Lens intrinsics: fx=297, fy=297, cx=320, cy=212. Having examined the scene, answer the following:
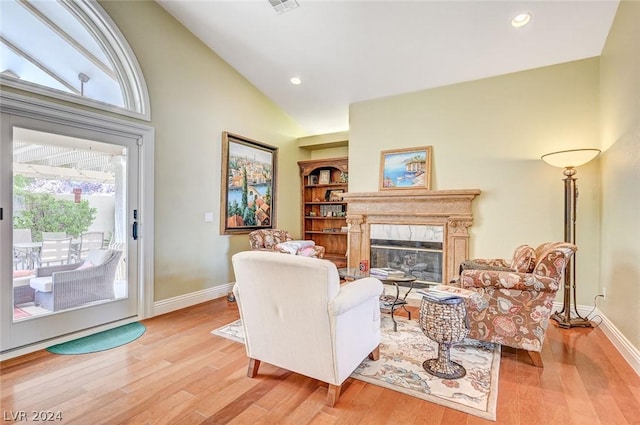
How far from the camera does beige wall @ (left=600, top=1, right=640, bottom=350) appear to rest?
2480 millimetres

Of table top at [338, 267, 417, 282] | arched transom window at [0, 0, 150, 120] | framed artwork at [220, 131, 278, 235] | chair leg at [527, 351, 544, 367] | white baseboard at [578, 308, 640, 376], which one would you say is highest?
arched transom window at [0, 0, 150, 120]

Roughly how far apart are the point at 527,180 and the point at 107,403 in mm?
4610

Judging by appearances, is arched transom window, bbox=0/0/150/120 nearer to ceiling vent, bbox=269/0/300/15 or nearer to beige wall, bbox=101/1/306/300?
beige wall, bbox=101/1/306/300

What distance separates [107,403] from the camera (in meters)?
1.88

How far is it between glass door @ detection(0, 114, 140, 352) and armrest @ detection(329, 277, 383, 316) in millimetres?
2649

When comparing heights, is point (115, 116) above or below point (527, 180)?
above

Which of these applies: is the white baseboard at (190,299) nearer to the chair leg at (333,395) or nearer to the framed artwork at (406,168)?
the chair leg at (333,395)

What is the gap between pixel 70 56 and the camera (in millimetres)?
2957

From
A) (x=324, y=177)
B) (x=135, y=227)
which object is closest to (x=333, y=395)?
(x=135, y=227)

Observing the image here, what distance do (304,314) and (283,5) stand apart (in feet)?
10.4

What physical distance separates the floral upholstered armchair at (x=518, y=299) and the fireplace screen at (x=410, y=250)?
1660 mm

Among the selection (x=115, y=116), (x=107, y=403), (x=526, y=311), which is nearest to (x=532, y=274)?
(x=526, y=311)

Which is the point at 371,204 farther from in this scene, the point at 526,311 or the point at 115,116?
the point at 115,116

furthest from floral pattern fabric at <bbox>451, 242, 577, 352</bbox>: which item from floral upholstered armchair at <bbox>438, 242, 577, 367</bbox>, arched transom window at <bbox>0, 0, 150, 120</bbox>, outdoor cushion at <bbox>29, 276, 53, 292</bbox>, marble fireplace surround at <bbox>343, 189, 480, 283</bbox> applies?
arched transom window at <bbox>0, 0, 150, 120</bbox>
